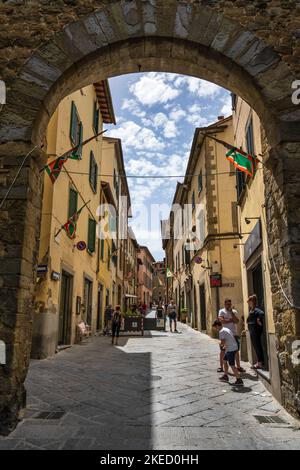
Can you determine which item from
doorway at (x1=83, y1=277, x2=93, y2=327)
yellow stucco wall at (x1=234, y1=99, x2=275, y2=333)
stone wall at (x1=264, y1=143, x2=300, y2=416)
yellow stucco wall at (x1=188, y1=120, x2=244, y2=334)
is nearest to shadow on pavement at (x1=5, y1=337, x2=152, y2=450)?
stone wall at (x1=264, y1=143, x2=300, y2=416)

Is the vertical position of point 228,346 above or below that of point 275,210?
below

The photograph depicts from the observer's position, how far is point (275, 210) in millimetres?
4844

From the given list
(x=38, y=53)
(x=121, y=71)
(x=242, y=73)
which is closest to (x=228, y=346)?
(x=242, y=73)

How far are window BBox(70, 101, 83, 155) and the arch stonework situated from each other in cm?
607

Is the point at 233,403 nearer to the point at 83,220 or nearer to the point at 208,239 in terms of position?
the point at 83,220

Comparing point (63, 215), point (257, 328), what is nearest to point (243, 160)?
point (257, 328)

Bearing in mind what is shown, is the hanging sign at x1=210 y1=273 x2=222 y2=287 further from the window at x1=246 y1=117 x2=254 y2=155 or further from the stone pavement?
the window at x1=246 y1=117 x2=254 y2=155

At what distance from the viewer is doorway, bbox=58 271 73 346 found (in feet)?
36.3

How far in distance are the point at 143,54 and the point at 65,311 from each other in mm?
8213

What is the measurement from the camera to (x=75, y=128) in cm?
1154

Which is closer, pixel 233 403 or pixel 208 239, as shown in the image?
pixel 233 403
